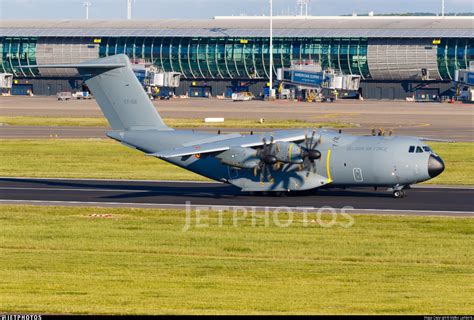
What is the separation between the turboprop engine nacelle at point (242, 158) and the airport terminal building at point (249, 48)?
114867 millimetres

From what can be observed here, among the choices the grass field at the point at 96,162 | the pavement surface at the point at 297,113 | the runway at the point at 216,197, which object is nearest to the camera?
the runway at the point at 216,197

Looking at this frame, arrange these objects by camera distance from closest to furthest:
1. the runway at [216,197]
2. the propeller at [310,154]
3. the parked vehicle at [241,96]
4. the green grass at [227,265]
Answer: the green grass at [227,265], the runway at [216,197], the propeller at [310,154], the parked vehicle at [241,96]

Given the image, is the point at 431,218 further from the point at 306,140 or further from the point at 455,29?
the point at 455,29

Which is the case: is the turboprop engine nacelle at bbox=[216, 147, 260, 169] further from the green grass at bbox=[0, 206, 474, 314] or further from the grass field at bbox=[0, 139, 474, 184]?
the grass field at bbox=[0, 139, 474, 184]

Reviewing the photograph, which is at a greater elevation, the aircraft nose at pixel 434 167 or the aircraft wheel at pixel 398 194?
the aircraft nose at pixel 434 167

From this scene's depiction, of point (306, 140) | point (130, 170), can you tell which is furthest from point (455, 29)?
point (306, 140)

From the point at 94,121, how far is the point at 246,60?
6942 centimetres

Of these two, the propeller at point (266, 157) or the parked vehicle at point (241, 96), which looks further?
the parked vehicle at point (241, 96)

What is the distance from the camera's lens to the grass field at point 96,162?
55656mm

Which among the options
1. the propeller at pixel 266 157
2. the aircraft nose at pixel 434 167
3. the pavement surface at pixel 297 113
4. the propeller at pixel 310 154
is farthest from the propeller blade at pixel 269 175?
the pavement surface at pixel 297 113

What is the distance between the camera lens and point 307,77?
520 feet

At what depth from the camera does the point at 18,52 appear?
177625 mm

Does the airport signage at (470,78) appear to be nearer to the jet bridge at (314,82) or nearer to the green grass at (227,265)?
the jet bridge at (314,82)

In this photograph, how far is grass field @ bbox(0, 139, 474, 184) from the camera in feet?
183
